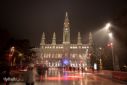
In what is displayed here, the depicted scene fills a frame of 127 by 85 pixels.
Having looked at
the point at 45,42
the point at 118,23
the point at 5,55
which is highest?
the point at 45,42

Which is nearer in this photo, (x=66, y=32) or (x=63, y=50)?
(x=66, y=32)

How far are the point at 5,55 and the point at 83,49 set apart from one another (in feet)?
396

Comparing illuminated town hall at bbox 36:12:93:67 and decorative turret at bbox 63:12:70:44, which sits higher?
decorative turret at bbox 63:12:70:44

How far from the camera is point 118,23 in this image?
29.5m

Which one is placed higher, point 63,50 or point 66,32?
point 66,32

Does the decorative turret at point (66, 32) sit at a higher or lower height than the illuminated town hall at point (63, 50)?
higher

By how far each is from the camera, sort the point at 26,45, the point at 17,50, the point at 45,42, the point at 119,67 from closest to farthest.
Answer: the point at 119,67 < the point at 17,50 < the point at 26,45 < the point at 45,42

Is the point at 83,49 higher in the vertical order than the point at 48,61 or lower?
higher

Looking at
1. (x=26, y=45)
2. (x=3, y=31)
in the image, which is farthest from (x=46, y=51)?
(x=3, y=31)

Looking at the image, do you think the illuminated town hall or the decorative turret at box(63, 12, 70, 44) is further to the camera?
the decorative turret at box(63, 12, 70, 44)

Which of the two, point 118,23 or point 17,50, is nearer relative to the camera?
point 118,23

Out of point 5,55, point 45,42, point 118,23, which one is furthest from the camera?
point 45,42

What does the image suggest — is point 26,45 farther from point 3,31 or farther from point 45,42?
point 45,42

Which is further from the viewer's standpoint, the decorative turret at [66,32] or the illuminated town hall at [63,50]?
the decorative turret at [66,32]
